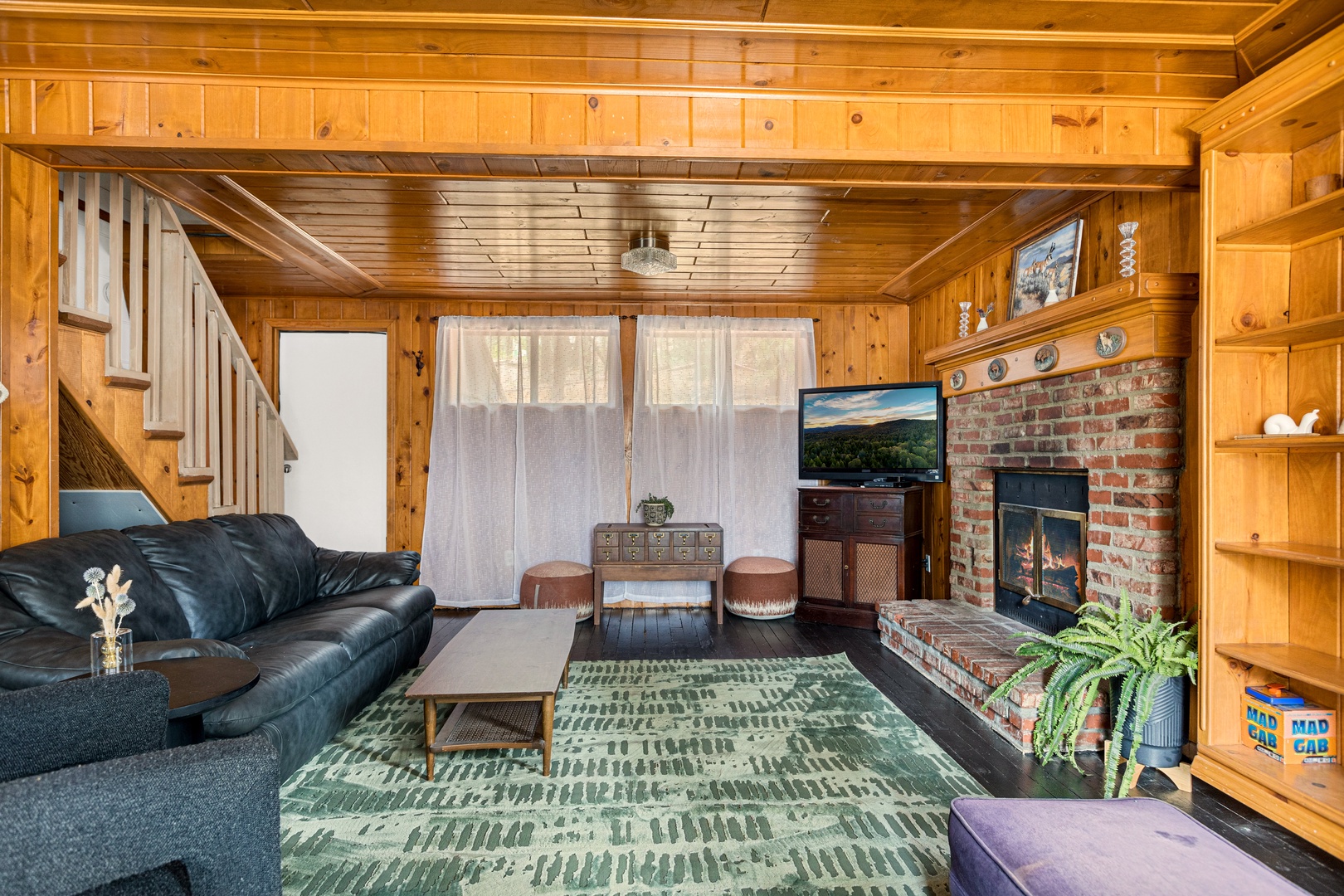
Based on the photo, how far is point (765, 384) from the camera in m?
5.16

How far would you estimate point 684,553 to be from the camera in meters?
4.68

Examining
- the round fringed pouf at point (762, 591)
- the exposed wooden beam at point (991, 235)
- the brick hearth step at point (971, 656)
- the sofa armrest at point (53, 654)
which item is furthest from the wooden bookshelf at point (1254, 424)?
the sofa armrest at point (53, 654)

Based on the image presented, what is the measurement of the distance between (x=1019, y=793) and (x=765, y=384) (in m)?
3.41

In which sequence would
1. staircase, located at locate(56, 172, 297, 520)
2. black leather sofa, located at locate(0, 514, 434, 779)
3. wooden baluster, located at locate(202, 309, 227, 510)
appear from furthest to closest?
wooden baluster, located at locate(202, 309, 227, 510) < staircase, located at locate(56, 172, 297, 520) < black leather sofa, located at locate(0, 514, 434, 779)

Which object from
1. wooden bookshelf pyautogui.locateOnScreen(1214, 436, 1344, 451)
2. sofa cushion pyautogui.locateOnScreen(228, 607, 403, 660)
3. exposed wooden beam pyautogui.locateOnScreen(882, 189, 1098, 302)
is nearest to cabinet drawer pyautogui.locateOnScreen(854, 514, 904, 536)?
exposed wooden beam pyautogui.locateOnScreen(882, 189, 1098, 302)

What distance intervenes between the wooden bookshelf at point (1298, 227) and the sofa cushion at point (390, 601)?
3.74m

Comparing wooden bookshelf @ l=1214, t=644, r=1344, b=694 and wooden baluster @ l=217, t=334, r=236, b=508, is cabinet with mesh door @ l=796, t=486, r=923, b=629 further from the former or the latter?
wooden baluster @ l=217, t=334, r=236, b=508

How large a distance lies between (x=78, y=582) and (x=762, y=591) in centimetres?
363

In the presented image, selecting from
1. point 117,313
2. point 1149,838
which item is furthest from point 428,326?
point 1149,838

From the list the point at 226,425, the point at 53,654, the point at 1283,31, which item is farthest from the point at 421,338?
the point at 1283,31

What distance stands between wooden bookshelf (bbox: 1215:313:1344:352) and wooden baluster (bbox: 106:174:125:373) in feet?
13.7

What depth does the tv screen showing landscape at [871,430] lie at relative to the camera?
4344mm

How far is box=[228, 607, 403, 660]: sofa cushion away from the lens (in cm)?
267

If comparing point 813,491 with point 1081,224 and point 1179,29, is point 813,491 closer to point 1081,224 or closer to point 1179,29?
point 1081,224
